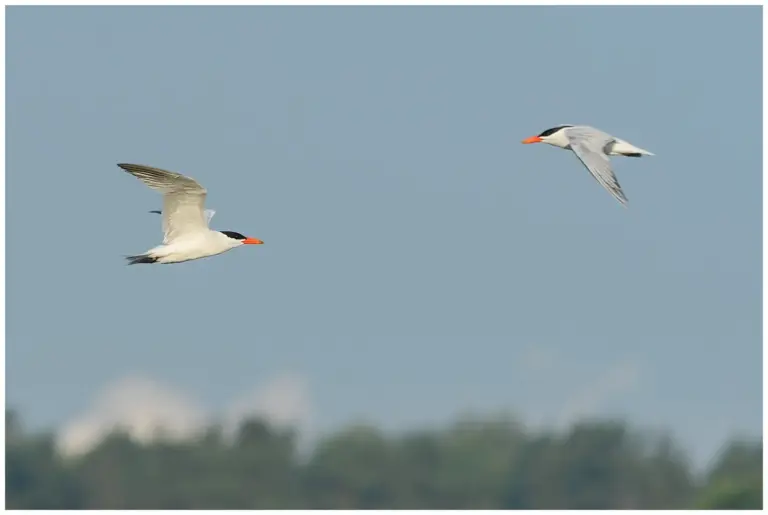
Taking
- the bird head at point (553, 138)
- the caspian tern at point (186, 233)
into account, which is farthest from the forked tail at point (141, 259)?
the bird head at point (553, 138)

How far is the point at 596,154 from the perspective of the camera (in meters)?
11.6

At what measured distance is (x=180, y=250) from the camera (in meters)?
12.2

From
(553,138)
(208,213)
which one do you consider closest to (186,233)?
(208,213)

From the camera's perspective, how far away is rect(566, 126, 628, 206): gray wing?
35.6ft

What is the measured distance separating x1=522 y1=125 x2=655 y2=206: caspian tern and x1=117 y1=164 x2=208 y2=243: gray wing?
9.11 ft

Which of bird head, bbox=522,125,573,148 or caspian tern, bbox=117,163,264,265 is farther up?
bird head, bbox=522,125,573,148

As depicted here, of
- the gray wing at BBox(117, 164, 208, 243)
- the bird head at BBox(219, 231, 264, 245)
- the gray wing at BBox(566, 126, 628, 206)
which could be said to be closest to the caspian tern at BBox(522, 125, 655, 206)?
the gray wing at BBox(566, 126, 628, 206)

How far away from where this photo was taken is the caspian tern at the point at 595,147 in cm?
1097

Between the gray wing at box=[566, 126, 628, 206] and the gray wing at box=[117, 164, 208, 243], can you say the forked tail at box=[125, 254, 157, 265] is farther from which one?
the gray wing at box=[566, 126, 628, 206]

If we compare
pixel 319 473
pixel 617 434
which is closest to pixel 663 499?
pixel 617 434

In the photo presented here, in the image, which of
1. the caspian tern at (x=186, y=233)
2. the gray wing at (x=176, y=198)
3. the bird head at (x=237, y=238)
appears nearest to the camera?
the gray wing at (x=176, y=198)

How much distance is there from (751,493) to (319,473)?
480cm

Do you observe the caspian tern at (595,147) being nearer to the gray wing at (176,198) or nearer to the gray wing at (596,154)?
the gray wing at (596,154)

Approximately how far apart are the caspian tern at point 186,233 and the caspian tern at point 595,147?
2467 mm
